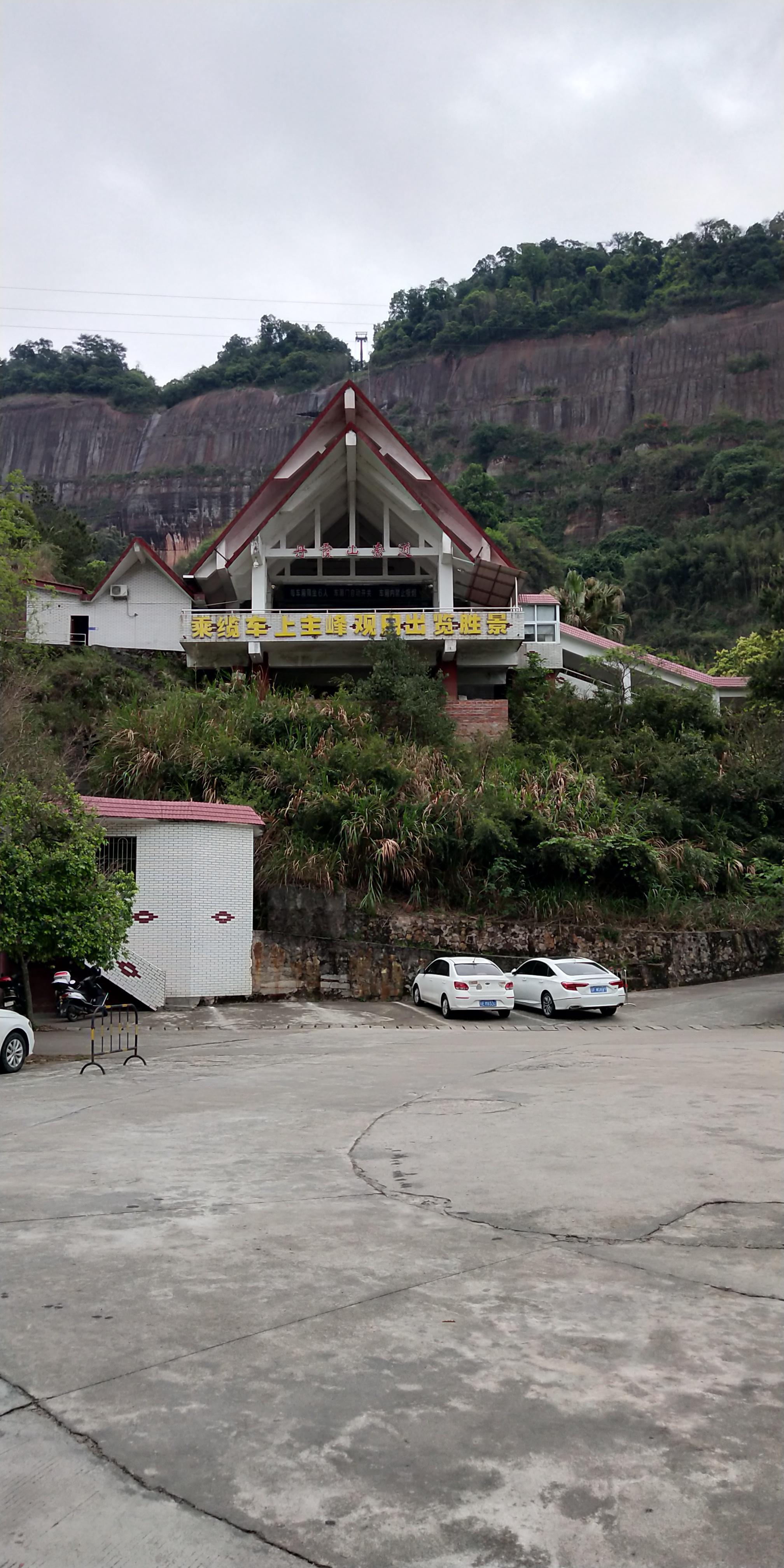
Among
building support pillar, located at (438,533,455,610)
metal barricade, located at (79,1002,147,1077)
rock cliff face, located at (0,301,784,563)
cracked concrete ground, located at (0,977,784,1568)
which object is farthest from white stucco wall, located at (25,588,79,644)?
rock cliff face, located at (0,301,784,563)

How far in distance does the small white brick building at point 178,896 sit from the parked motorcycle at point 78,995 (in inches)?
89.9

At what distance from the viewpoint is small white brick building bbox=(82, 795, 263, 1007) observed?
20859 millimetres

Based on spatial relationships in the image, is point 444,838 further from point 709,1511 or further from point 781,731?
point 709,1511

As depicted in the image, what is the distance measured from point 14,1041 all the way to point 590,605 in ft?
122

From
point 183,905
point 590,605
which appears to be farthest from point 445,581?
point 183,905

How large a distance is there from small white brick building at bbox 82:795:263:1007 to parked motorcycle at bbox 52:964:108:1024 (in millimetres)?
2284

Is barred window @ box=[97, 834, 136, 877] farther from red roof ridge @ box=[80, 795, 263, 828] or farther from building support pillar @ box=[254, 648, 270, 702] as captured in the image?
building support pillar @ box=[254, 648, 270, 702]

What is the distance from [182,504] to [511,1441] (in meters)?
133

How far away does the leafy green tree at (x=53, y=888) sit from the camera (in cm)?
1567

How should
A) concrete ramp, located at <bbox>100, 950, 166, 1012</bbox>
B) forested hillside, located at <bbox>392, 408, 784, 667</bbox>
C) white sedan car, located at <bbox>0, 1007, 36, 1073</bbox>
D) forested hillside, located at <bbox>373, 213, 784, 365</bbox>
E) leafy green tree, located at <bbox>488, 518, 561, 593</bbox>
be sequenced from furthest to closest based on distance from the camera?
forested hillside, located at <bbox>373, 213, 784, 365</bbox> → forested hillside, located at <bbox>392, 408, 784, 667</bbox> → leafy green tree, located at <bbox>488, 518, 561, 593</bbox> → concrete ramp, located at <bbox>100, 950, 166, 1012</bbox> → white sedan car, located at <bbox>0, 1007, 36, 1073</bbox>

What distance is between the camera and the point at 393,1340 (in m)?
4.42

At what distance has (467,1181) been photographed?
7.09 m

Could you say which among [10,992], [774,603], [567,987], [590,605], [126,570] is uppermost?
[590,605]

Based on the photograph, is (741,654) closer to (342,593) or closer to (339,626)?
(342,593)
